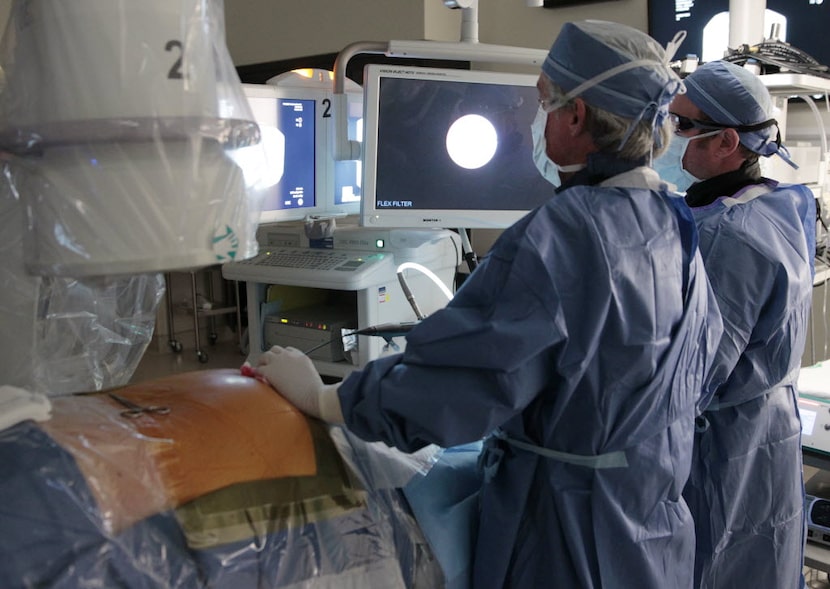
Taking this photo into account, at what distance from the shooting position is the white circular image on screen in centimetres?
198

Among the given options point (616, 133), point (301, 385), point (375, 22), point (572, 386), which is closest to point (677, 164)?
point (616, 133)

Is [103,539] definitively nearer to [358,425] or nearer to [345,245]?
[358,425]

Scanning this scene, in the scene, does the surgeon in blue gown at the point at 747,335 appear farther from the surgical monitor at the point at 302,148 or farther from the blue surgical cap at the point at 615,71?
the surgical monitor at the point at 302,148

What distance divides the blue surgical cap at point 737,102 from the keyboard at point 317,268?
0.86m

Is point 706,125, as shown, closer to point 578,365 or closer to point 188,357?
point 578,365

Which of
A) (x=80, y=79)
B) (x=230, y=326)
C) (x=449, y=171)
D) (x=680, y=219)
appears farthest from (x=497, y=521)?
(x=230, y=326)

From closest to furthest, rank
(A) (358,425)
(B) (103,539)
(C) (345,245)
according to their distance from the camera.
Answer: (B) (103,539) < (A) (358,425) < (C) (345,245)

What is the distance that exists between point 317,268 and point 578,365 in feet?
3.70

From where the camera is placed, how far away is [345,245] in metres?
2.15

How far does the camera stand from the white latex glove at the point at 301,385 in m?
1.10

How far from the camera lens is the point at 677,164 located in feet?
6.22

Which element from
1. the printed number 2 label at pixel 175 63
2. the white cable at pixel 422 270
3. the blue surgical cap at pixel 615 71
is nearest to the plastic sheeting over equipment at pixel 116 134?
the printed number 2 label at pixel 175 63

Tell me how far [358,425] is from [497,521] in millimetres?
273

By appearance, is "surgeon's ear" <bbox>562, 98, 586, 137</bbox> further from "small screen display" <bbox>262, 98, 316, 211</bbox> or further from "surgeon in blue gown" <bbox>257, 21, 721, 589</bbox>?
"small screen display" <bbox>262, 98, 316, 211</bbox>
